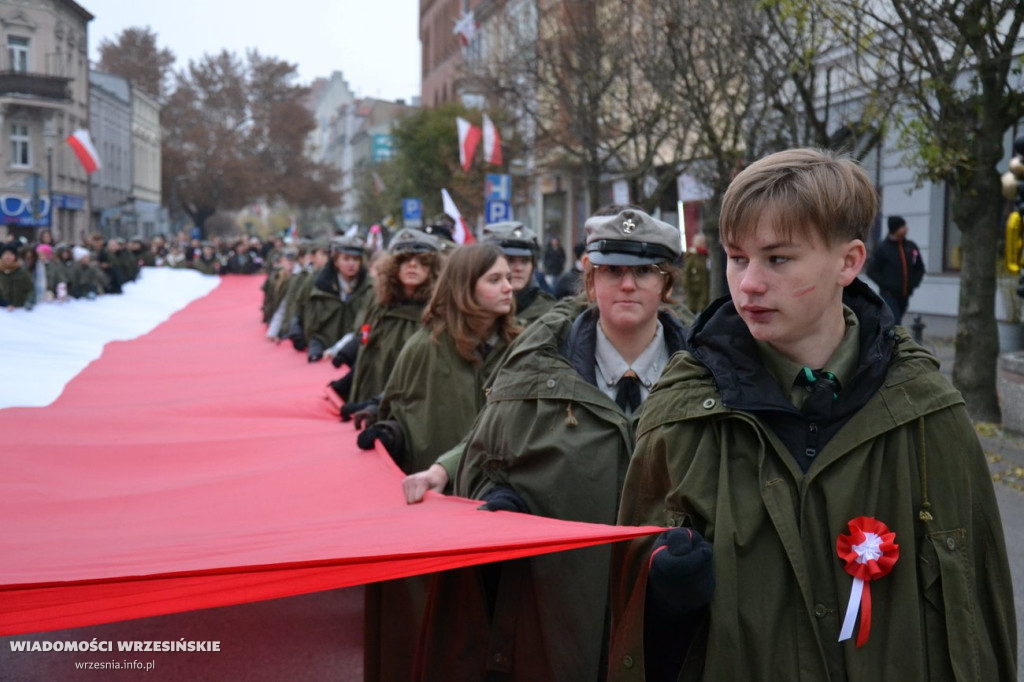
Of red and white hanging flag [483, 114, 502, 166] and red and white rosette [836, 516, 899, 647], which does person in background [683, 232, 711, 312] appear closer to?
red and white hanging flag [483, 114, 502, 166]

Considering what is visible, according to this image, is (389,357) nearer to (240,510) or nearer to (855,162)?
(240,510)

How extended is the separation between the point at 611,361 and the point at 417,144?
132ft

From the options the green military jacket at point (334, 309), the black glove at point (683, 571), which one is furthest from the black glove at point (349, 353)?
the black glove at point (683, 571)

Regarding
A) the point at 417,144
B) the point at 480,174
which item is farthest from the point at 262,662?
the point at 417,144

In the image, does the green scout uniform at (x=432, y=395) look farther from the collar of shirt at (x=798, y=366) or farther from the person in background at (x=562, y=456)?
the collar of shirt at (x=798, y=366)

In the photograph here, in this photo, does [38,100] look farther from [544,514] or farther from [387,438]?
[544,514]

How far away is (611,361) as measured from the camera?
405 centimetres

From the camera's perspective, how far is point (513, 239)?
771 cm

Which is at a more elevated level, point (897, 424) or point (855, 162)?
point (855, 162)

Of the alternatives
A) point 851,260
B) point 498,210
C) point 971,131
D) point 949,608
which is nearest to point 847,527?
point 949,608

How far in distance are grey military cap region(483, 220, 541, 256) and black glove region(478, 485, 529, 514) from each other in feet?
11.9

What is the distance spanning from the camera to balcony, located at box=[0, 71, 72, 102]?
2898cm

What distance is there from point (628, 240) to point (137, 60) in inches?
3620

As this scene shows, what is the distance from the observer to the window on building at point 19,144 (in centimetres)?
3778
